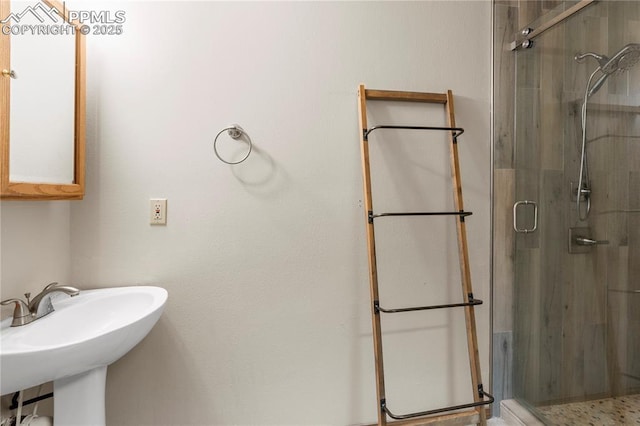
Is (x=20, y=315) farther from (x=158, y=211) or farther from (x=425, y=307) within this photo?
(x=425, y=307)

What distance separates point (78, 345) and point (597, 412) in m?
1.98

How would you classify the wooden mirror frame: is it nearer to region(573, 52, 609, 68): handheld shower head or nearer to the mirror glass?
the mirror glass

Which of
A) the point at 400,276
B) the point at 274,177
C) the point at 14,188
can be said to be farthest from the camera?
the point at 400,276

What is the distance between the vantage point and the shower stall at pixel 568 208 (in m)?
1.28

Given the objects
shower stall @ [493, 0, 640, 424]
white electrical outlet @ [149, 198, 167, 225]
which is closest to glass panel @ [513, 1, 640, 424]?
shower stall @ [493, 0, 640, 424]

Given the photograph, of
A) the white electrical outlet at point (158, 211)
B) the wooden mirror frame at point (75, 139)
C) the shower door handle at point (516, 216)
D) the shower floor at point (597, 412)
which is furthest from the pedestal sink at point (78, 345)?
the shower floor at point (597, 412)

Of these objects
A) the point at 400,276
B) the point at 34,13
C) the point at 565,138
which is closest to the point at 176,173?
the point at 34,13

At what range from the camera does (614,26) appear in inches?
50.0

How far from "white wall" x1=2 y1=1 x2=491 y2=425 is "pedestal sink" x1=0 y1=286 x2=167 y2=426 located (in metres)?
0.13

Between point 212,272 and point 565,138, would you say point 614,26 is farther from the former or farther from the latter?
point 212,272

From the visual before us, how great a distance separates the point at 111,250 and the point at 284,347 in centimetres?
85

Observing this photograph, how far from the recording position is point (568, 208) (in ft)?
4.75

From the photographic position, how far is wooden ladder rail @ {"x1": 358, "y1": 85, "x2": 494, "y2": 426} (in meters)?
1.38

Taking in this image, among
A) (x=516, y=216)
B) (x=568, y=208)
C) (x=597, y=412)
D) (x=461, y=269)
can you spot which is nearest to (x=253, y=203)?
(x=461, y=269)
